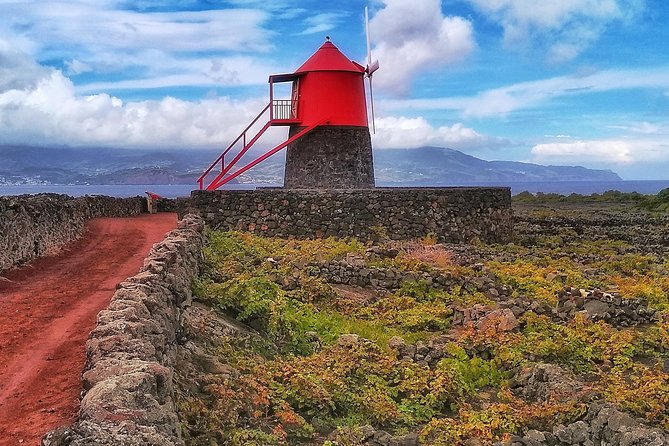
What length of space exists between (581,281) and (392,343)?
7617 mm

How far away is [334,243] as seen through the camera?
71.1 ft

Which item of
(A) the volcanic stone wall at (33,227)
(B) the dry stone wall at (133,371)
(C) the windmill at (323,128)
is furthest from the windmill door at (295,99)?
(B) the dry stone wall at (133,371)

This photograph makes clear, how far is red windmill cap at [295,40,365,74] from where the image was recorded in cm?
2878

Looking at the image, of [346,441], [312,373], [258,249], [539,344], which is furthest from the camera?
[258,249]

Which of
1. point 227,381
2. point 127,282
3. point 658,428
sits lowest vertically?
point 658,428

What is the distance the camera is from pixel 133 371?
5.14 m

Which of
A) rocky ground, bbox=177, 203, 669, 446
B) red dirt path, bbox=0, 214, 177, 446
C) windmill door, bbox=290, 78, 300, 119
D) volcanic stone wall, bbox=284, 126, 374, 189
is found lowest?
rocky ground, bbox=177, 203, 669, 446

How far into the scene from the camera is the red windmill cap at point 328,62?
2878cm

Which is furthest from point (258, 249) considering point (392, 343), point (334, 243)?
point (392, 343)

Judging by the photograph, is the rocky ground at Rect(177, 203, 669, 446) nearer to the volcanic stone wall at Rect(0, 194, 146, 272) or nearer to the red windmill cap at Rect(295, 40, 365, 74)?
the volcanic stone wall at Rect(0, 194, 146, 272)

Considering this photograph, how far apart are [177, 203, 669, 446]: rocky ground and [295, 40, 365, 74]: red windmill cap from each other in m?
11.0

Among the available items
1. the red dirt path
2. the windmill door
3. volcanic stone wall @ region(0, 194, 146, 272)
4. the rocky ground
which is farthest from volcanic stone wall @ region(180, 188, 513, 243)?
the windmill door

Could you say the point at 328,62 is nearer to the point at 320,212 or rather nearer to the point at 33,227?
the point at 320,212

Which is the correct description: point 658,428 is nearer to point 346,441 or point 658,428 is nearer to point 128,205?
point 346,441
